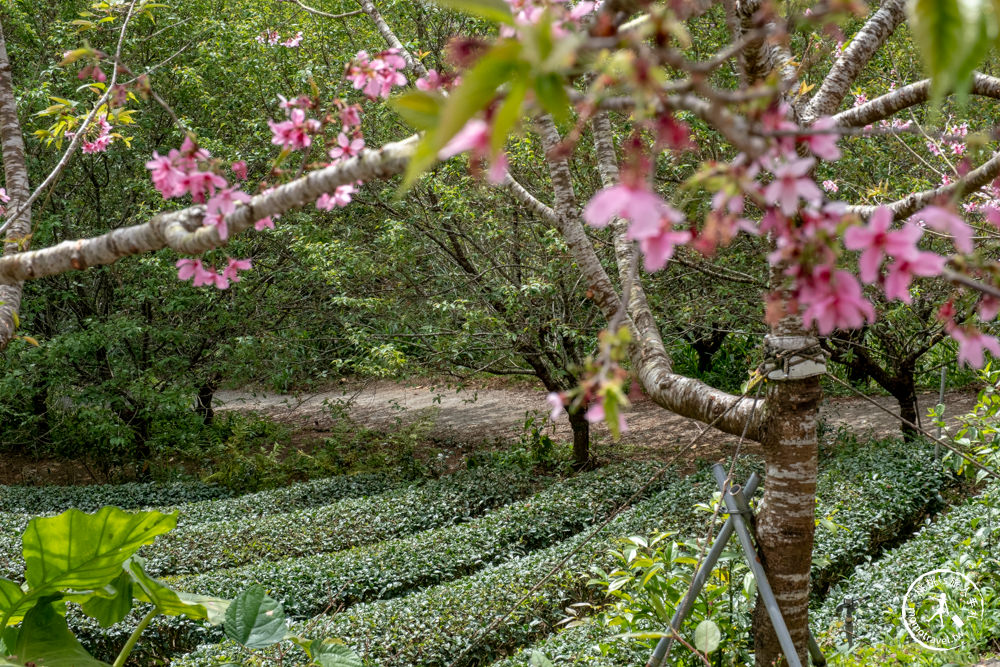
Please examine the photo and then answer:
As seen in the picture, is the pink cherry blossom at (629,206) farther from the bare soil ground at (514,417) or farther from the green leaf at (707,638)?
the bare soil ground at (514,417)

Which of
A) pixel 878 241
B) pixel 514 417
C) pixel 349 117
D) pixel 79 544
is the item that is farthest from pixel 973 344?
pixel 514 417

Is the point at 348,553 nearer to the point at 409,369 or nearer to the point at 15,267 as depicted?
the point at 409,369

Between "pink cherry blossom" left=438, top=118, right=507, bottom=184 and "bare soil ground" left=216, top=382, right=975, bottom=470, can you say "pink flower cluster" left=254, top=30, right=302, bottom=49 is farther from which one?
"pink cherry blossom" left=438, top=118, right=507, bottom=184

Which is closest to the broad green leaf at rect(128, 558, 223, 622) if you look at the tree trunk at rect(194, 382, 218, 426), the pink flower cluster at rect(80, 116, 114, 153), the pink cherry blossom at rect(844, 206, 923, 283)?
→ the pink flower cluster at rect(80, 116, 114, 153)

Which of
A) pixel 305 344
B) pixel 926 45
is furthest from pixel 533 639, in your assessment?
pixel 305 344

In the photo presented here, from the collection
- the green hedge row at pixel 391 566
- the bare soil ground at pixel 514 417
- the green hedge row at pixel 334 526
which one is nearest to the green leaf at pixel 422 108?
the green hedge row at pixel 391 566

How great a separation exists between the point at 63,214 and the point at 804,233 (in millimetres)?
8733

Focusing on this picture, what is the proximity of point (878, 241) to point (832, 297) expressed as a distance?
0.07 m

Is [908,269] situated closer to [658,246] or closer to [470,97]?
[658,246]

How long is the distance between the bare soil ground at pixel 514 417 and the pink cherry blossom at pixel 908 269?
250 inches

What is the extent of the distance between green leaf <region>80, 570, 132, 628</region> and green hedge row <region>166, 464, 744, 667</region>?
3.52ft

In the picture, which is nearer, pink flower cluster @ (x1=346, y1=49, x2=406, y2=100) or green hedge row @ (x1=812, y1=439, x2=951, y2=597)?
pink flower cluster @ (x1=346, y1=49, x2=406, y2=100)

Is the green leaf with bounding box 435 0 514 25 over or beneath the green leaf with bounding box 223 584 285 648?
over

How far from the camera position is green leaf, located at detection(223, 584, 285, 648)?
7.41 feet
